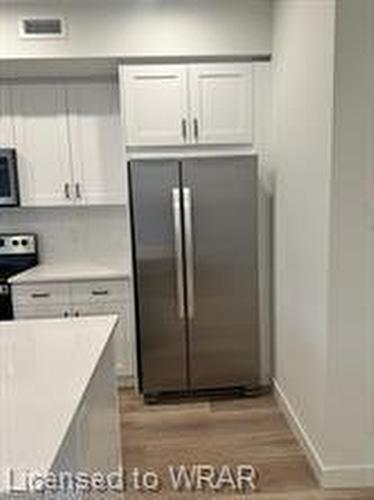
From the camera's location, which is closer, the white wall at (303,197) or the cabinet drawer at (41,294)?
the white wall at (303,197)

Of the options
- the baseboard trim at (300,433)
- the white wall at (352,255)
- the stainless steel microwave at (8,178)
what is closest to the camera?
the white wall at (352,255)

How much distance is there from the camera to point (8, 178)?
377cm

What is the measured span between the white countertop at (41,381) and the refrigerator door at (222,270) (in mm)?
1314

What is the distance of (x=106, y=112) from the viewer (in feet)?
12.9

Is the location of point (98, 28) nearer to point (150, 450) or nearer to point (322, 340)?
point (322, 340)

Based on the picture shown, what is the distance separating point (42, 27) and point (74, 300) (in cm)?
185

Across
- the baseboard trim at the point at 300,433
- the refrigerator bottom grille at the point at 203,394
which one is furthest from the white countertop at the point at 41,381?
the refrigerator bottom grille at the point at 203,394

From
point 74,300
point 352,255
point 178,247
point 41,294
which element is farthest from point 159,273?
point 352,255

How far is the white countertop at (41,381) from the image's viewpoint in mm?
1126

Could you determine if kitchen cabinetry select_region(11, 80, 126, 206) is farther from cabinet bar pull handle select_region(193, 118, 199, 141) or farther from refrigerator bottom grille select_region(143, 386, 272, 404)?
refrigerator bottom grille select_region(143, 386, 272, 404)

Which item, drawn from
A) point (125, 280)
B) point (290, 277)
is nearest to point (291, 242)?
point (290, 277)

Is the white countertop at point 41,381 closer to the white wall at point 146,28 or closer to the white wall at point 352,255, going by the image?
the white wall at point 352,255

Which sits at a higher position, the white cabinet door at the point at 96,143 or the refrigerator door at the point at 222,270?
the white cabinet door at the point at 96,143

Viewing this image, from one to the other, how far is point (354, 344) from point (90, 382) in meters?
1.40
